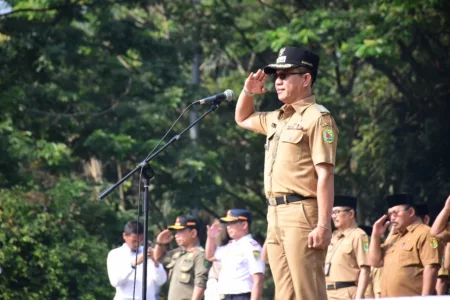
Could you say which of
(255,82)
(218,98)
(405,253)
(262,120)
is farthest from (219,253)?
(255,82)

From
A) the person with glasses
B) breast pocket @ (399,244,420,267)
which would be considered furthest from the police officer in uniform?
breast pocket @ (399,244,420,267)

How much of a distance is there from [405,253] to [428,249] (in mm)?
279

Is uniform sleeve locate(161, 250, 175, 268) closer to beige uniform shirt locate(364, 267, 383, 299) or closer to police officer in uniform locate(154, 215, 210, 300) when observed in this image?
police officer in uniform locate(154, 215, 210, 300)

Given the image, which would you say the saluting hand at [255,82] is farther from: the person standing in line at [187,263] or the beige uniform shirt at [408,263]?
the person standing in line at [187,263]

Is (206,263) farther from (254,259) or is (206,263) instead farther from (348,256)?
(348,256)

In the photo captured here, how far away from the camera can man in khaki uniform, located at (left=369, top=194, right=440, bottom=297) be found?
389 inches

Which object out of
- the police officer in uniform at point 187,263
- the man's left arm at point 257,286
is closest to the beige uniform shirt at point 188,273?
the police officer in uniform at point 187,263

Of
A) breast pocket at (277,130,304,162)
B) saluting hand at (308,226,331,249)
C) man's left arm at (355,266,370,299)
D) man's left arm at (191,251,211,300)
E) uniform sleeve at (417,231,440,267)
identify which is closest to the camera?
saluting hand at (308,226,331,249)

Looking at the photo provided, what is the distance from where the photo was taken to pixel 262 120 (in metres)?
7.08

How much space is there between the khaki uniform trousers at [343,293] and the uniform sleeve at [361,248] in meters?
0.27

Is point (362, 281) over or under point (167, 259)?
under

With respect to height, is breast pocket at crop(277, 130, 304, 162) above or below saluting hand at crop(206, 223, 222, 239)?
above

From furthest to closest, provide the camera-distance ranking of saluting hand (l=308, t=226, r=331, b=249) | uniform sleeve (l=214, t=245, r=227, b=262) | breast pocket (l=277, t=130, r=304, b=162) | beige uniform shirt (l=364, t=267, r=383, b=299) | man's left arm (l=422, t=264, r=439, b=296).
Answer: uniform sleeve (l=214, t=245, r=227, b=262) < beige uniform shirt (l=364, t=267, r=383, b=299) < man's left arm (l=422, t=264, r=439, b=296) < breast pocket (l=277, t=130, r=304, b=162) < saluting hand (l=308, t=226, r=331, b=249)

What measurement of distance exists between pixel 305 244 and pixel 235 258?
4.04 metres
